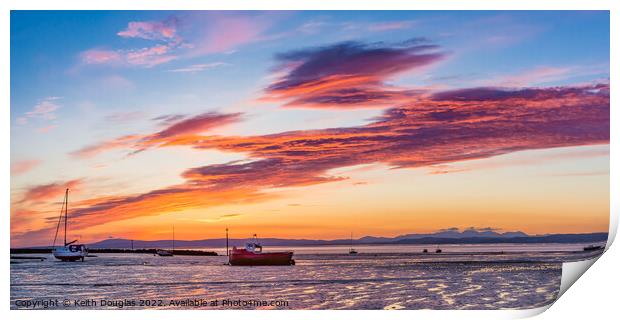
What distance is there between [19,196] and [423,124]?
16.3 feet

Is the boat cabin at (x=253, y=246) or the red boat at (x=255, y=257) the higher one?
the boat cabin at (x=253, y=246)

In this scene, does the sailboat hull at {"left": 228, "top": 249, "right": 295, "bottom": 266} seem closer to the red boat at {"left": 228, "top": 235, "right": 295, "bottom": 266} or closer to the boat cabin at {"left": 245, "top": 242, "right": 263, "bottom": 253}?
the red boat at {"left": 228, "top": 235, "right": 295, "bottom": 266}

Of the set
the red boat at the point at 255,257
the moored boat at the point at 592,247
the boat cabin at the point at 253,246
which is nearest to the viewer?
the moored boat at the point at 592,247

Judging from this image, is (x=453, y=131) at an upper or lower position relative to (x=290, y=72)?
lower

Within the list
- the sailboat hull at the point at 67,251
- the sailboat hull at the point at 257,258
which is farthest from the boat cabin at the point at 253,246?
the sailboat hull at the point at 67,251

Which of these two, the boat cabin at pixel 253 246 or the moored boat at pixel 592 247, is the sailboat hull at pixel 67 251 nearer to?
the boat cabin at pixel 253 246

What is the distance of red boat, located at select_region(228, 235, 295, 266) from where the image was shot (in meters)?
14.2

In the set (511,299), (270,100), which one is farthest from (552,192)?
(270,100)

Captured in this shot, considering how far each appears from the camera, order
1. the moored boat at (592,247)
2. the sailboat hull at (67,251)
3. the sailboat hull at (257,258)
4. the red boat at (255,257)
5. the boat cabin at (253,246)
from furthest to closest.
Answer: the sailboat hull at (257,258) < the red boat at (255,257) < the sailboat hull at (67,251) < the boat cabin at (253,246) < the moored boat at (592,247)

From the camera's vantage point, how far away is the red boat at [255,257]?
14195 mm

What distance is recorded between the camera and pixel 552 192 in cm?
1085

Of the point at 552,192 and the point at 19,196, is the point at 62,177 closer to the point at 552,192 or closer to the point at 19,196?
the point at 19,196

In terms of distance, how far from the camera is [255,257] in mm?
17094

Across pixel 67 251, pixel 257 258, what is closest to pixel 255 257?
pixel 257 258
